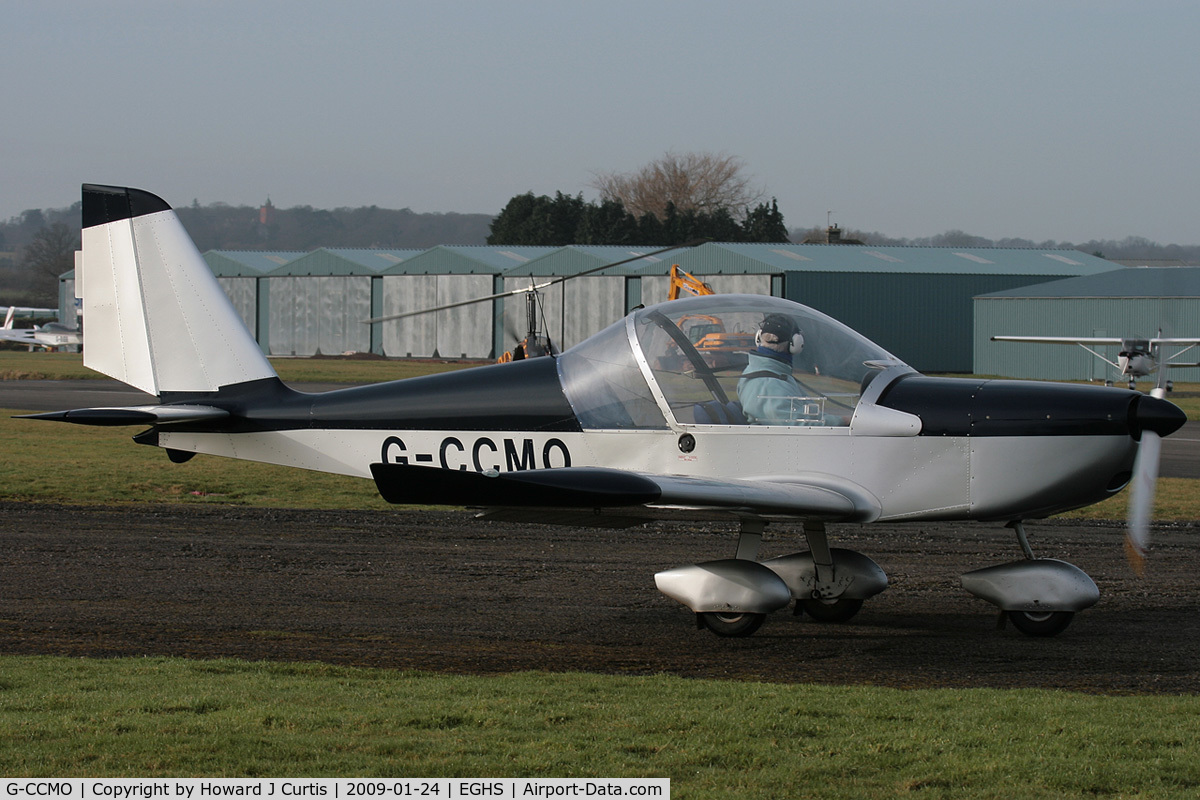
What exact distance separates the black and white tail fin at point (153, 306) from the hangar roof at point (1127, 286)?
1767 inches

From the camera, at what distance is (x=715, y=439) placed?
837 cm

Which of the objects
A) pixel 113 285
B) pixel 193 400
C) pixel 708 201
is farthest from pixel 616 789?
pixel 708 201

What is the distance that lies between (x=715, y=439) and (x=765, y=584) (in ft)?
3.44

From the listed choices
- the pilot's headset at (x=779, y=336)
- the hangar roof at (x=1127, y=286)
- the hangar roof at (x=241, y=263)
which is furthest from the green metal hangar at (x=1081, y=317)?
the hangar roof at (x=241, y=263)

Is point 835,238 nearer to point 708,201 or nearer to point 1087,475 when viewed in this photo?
point 708,201

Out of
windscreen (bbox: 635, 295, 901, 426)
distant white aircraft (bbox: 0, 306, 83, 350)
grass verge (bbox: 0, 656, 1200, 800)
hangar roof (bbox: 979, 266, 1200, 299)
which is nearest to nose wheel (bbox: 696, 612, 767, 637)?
windscreen (bbox: 635, 295, 901, 426)

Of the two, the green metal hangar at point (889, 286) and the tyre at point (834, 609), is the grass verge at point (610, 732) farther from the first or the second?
the green metal hangar at point (889, 286)

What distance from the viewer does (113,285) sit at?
10.2m

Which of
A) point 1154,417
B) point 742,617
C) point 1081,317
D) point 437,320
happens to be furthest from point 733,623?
point 437,320

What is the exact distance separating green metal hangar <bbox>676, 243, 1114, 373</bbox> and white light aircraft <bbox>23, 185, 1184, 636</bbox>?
148 feet

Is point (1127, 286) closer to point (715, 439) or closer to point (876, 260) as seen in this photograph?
point (876, 260)

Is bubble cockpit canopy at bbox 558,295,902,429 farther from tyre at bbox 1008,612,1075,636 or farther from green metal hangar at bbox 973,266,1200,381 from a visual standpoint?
green metal hangar at bbox 973,266,1200,381

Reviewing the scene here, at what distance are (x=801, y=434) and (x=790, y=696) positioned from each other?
2.33 meters

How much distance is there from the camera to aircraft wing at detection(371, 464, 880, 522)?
6.86 m
